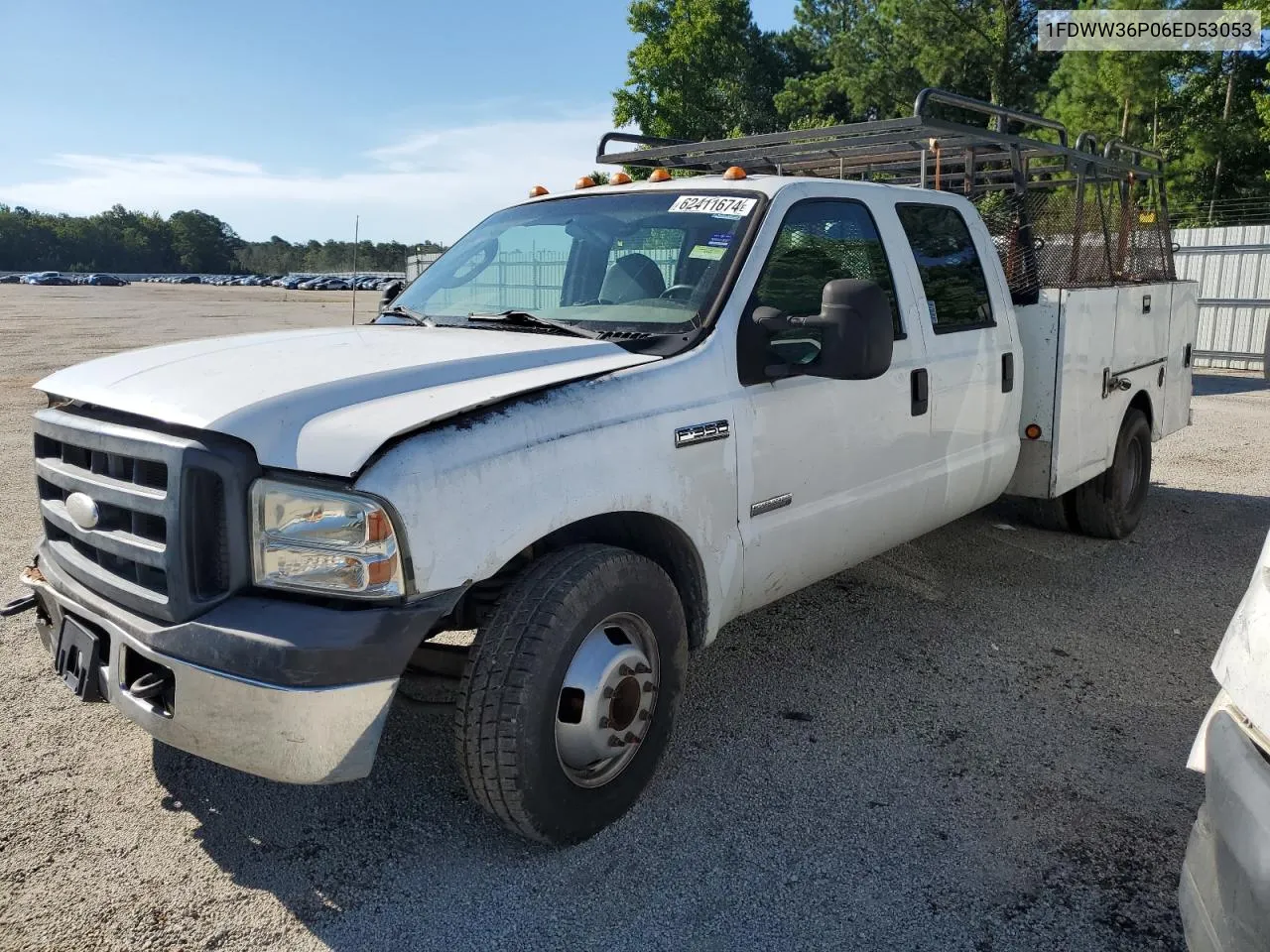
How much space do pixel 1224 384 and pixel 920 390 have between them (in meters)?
12.7

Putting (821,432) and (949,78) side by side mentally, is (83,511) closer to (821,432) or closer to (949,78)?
(821,432)

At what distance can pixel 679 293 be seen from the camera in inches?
138

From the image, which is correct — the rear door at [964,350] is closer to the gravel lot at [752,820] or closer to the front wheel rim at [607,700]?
the gravel lot at [752,820]

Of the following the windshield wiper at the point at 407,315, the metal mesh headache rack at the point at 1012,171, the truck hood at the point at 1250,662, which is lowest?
the truck hood at the point at 1250,662

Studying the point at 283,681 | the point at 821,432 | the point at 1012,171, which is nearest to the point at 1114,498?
the point at 1012,171

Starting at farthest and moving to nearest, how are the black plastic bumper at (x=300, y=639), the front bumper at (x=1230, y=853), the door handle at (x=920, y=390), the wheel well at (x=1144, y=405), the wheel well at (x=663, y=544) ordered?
the wheel well at (x=1144, y=405)
the door handle at (x=920, y=390)
the wheel well at (x=663, y=544)
the black plastic bumper at (x=300, y=639)
the front bumper at (x=1230, y=853)

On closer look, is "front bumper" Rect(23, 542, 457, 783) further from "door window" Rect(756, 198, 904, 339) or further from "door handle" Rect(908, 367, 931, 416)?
"door handle" Rect(908, 367, 931, 416)

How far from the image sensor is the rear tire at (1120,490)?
606 cm

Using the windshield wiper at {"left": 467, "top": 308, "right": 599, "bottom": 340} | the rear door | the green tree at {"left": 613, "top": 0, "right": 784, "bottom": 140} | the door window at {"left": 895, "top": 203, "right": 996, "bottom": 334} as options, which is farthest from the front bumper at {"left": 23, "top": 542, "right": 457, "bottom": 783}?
the green tree at {"left": 613, "top": 0, "right": 784, "bottom": 140}

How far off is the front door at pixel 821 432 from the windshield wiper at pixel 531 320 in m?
0.53

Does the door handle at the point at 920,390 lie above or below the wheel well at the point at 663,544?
above

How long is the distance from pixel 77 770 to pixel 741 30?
52.5 metres

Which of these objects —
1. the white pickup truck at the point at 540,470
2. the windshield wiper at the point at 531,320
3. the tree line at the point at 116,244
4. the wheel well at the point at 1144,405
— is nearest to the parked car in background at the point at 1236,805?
the white pickup truck at the point at 540,470

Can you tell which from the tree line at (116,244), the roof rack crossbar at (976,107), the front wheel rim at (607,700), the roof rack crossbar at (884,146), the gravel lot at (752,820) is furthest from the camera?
the tree line at (116,244)
